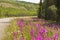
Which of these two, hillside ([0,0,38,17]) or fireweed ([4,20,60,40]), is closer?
fireweed ([4,20,60,40])

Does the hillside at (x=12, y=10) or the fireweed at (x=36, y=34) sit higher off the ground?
the fireweed at (x=36, y=34)

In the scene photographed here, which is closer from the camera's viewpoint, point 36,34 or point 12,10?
point 36,34

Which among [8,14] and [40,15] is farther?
[8,14]

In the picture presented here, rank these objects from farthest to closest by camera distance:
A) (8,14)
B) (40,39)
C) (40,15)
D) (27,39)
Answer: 1. (8,14)
2. (40,15)
3. (27,39)
4. (40,39)

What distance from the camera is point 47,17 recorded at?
142 feet

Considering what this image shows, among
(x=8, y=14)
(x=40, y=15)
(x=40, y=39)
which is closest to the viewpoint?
(x=40, y=39)

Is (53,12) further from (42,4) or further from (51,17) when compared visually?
(42,4)

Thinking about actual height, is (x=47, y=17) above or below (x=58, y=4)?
below

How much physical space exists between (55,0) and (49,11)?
43.4 ft

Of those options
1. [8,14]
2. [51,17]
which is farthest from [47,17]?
[8,14]

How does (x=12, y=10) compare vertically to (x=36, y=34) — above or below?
below

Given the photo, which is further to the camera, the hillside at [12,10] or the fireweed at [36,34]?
the hillside at [12,10]

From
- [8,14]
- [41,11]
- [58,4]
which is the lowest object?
[8,14]

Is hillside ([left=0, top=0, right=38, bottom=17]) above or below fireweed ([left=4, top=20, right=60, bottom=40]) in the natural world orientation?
below
